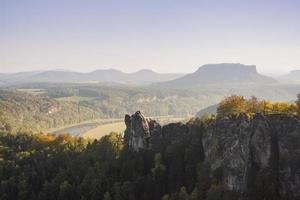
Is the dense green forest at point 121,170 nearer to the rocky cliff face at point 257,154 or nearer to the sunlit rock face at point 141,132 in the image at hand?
the sunlit rock face at point 141,132

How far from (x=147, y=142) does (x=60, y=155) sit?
33.1 m

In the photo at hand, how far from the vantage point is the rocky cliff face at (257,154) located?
64562 millimetres

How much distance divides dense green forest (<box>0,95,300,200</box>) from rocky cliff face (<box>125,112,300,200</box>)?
2449mm

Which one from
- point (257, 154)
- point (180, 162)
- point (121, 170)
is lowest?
point (121, 170)

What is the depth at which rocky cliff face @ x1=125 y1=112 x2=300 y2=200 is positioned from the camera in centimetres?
6456

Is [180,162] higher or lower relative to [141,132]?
lower

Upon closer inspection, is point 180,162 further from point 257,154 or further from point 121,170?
point 257,154

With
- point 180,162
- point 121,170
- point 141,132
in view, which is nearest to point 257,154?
point 180,162

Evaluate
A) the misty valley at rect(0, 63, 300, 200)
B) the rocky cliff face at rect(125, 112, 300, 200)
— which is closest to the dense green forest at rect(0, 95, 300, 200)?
the misty valley at rect(0, 63, 300, 200)

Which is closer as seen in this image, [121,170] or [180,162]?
[180,162]

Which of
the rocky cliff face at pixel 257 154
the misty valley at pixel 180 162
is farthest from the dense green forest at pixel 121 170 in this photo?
the rocky cliff face at pixel 257 154

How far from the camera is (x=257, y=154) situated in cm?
6862

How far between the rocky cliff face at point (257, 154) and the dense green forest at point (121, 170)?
2.45 m

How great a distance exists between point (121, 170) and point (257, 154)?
34092mm
